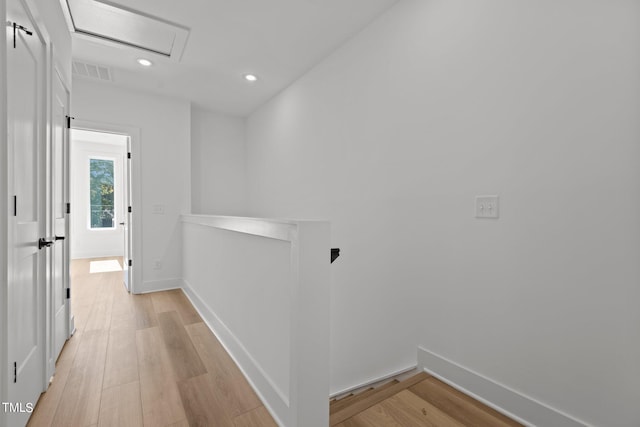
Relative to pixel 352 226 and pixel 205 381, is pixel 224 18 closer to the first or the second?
pixel 352 226

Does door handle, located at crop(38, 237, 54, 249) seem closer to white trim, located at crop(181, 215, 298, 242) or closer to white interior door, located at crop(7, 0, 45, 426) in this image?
white interior door, located at crop(7, 0, 45, 426)

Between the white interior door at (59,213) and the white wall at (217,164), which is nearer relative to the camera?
the white interior door at (59,213)

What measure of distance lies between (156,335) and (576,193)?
314 cm

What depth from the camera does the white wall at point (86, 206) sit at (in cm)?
684

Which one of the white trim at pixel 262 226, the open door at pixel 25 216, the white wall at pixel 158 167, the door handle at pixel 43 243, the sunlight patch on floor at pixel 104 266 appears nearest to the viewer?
the open door at pixel 25 216

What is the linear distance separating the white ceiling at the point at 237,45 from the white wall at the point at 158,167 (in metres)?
0.24

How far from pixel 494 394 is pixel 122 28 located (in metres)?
3.95

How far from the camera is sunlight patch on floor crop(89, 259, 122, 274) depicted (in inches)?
213

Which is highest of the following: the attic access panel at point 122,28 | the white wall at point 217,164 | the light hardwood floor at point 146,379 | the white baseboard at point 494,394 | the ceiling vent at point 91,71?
the attic access panel at point 122,28

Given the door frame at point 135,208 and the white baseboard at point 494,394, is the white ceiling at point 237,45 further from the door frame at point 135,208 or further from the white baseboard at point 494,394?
the white baseboard at point 494,394

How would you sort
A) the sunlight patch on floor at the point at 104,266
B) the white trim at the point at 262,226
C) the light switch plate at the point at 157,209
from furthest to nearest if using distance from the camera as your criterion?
the sunlight patch on floor at the point at 104,266, the light switch plate at the point at 157,209, the white trim at the point at 262,226

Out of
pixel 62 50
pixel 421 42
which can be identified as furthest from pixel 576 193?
pixel 62 50

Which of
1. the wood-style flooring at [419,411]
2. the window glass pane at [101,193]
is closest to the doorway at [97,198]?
the window glass pane at [101,193]

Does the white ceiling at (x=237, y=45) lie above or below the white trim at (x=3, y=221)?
above
